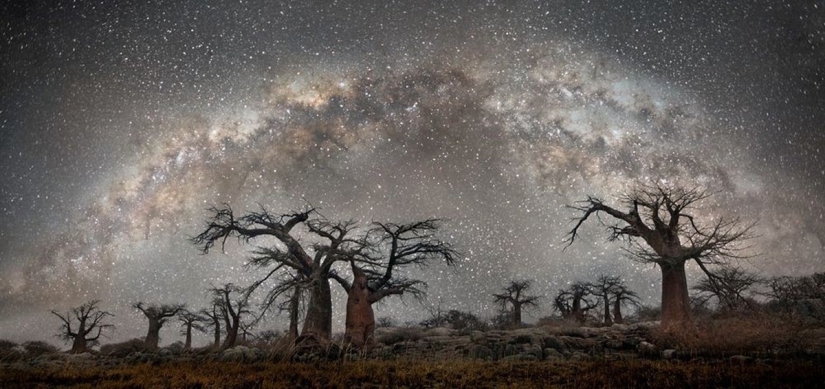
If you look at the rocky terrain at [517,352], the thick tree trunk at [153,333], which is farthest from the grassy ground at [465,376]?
the thick tree trunk at [153,333]

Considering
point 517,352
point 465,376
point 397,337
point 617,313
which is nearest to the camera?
point 465,376

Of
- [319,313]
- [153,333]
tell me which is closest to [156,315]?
[153,333]

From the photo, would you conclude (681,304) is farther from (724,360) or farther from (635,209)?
(724,360)

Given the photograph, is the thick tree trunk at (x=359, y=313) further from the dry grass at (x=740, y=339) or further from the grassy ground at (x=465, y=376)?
the dry grass at (x=740, y=339)

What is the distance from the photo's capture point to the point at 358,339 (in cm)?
1756

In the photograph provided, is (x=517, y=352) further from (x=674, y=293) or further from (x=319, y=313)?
(x=319, y=313)

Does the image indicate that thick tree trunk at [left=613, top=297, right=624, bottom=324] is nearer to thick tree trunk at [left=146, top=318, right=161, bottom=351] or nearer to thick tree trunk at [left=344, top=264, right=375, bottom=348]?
thick tree trunk at [left=344, top=264, right=375, bottom=348]

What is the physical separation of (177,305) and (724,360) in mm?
38285

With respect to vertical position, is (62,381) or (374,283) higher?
(374,283)

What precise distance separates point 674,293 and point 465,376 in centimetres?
1264

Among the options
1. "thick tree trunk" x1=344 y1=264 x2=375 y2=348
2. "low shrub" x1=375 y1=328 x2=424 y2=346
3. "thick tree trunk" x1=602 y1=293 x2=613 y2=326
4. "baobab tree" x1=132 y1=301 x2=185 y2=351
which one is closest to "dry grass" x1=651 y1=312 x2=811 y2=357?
"low shrub" x1=375 y1=328 x2=424 y2=346

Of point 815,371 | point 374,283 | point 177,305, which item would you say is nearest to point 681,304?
point 815,371

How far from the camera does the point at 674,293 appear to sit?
A: 17.3m

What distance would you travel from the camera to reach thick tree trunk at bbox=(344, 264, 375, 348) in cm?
1766
